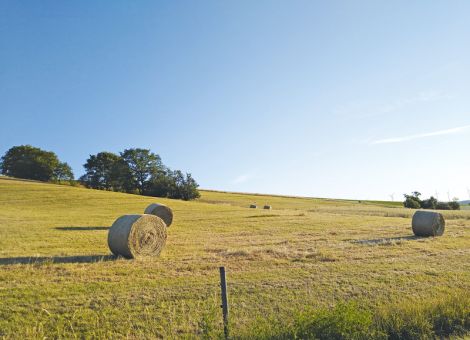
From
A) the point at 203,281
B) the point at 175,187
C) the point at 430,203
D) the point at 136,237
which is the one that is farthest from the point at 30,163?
the point at 430,203

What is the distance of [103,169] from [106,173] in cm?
159

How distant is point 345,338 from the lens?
599 cm

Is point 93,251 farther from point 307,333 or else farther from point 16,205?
point 16,205

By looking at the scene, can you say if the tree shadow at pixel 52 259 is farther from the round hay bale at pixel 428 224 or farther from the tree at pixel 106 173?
the tree at pixel 106 173

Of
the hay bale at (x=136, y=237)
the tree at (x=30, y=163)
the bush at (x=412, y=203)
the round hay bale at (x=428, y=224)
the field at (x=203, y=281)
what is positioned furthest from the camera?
the tree at (x=30, y=163)

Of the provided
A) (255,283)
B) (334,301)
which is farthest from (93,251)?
(334,301)

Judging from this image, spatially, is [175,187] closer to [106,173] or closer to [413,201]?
[106,173]

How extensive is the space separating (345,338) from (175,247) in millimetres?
11091

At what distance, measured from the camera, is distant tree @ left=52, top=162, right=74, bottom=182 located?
3169 inches

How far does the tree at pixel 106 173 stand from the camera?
2921 inches

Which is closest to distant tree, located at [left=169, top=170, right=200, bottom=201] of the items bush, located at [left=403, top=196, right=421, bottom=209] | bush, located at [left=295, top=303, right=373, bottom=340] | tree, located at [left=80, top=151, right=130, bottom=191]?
tree, located at [left=80, top=151, right=130, bottom=191]

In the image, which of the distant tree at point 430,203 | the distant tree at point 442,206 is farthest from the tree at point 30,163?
the distant tree at point 442,206

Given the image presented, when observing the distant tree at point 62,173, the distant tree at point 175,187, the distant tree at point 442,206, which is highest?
the distant tree at point 62,173

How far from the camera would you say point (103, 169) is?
77.8m
